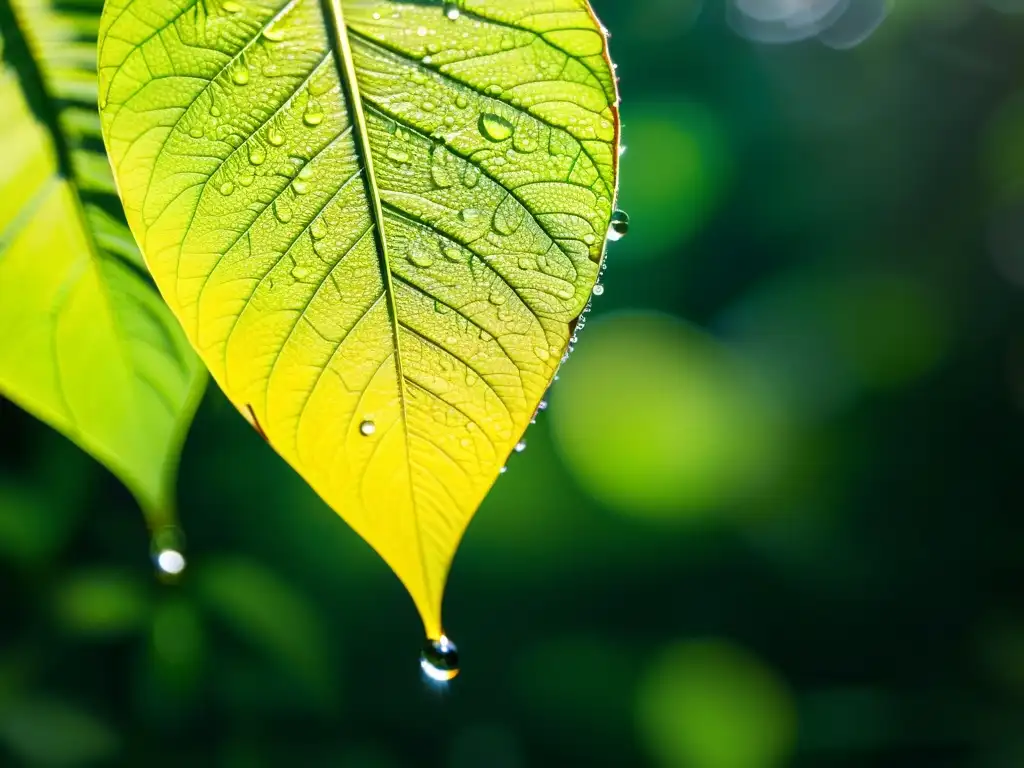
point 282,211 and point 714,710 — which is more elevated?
point 282,211

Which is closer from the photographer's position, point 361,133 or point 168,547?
point 361,133

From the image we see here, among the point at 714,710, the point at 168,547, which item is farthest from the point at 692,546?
the point at 168,547

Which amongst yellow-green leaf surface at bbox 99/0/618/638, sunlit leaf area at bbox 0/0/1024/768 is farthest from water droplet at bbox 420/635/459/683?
sunlit leaf area at bbox 0/0/1024/768

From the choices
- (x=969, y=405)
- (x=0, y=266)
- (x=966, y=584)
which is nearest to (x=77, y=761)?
(x=0, y=266)

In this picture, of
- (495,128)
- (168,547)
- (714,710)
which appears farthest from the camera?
(714,710)

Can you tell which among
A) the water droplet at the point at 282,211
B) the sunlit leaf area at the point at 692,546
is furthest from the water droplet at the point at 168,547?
the sunlit leaf area at the point at 692,546

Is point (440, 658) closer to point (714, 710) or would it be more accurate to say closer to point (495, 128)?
point (495, 128)

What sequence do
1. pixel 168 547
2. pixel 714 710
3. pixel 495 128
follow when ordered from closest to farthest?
1. pixel 495 128
2. pixel 168 547
3. pixel 714 710

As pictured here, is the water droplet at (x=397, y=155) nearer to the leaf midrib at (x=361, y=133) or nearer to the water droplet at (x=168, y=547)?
the leaf midrib at (x=361, y=133)
